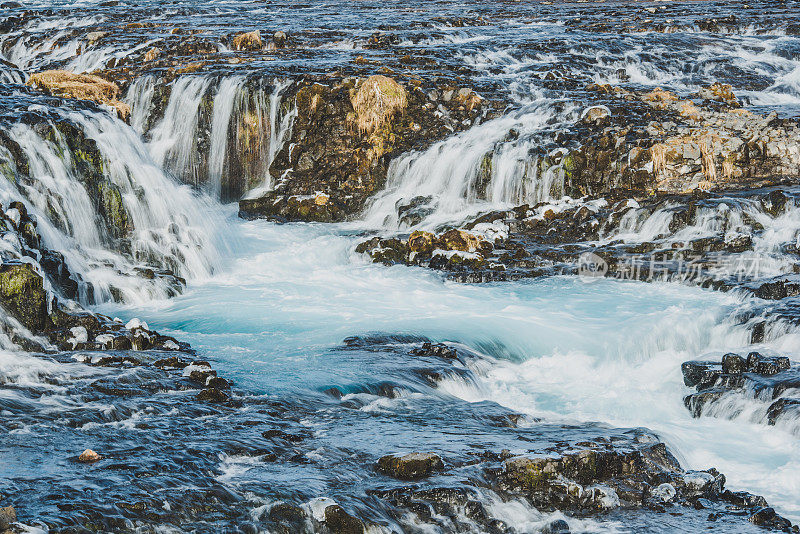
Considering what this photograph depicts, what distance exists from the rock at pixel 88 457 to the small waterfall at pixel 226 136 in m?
12.3

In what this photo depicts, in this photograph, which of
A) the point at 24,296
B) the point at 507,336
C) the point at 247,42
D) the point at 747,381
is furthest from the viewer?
the point at 247,42

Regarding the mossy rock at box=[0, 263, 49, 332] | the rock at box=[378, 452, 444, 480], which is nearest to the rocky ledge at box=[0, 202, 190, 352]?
the mossy rock at box=[0, 263, 49, 332]

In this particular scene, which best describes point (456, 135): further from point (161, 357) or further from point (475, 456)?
point (475, 456)

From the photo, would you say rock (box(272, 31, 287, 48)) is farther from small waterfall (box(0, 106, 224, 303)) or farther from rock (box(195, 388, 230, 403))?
rock (box(195, 388, 230, 403))

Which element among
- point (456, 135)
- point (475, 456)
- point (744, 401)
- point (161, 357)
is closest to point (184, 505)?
point (475, 456)

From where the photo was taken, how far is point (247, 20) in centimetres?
2966

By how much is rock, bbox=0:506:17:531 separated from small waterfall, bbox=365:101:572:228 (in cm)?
1152

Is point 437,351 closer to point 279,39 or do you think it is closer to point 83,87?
point 83,87

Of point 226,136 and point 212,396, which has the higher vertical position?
point 226,136

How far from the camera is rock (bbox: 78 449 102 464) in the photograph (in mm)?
6312

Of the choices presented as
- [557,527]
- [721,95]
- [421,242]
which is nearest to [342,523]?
[557,527]

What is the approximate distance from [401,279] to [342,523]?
27.4 ft

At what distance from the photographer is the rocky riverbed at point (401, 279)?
21.1ft

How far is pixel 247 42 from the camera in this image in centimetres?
2412
